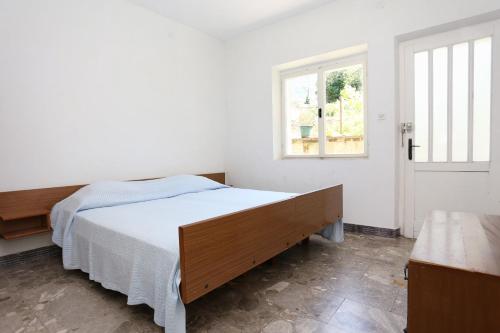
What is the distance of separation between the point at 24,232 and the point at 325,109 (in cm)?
→ 324

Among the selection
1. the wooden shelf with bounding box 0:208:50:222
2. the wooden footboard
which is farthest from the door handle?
the wooden shelf with bounding box 0:208:50:222

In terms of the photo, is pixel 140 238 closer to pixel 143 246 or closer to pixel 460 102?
pixel 143 246

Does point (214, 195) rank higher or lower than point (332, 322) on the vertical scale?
higher

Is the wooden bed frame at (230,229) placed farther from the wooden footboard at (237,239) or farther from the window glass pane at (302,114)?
the window glass pane at (302,114)

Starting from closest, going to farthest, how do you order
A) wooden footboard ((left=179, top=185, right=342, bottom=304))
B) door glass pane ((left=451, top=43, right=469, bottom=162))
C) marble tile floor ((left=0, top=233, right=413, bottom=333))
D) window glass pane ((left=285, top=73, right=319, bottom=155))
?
wooden footboard ((left=179, top=185, right=342, bottom=304)) → marble tile floor ((left=0, top=233, right=413, bottom=333)) → door glass pane ((left=451, top=43, right=469, bottom=162)) → window glass pane ((left=285, top=73, right=319, bottom=155))

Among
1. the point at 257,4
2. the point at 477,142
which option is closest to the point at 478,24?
the point at 477,142

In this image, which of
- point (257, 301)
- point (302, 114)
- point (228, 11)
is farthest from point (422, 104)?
point (257, 301)

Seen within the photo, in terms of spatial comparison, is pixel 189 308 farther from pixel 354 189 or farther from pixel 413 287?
pixel 354 189

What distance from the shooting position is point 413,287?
0.88m

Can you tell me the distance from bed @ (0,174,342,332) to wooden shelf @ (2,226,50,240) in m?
0.13

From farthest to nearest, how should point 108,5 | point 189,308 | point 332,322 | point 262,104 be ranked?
point 262,104 → point 108,5 → point 189,308 → point 332,322

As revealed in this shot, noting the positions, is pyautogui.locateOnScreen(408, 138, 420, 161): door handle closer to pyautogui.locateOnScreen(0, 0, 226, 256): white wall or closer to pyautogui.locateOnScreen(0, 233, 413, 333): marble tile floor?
pyautogui.locateOnScreen(0, 233, 413, 333): marble tile floor

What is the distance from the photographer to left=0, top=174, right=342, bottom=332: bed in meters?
1.29

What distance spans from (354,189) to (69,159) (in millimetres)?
2902
